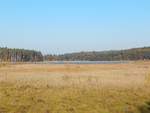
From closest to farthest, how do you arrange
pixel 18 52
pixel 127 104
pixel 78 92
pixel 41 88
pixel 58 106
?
pixel 58 106 → pixel 127 104 → pixel 78 92 → pixel 41 88 → pixel 18 52

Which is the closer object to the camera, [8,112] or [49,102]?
[8,112]

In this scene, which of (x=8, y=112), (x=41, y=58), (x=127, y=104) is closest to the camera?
(x=8, y=112)

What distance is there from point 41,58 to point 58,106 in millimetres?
180618

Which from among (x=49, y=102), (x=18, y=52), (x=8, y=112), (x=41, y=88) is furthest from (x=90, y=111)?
(x=18, y=52)

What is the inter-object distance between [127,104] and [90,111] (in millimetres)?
2377

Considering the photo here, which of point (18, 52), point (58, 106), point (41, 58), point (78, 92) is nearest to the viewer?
point (58, 106)

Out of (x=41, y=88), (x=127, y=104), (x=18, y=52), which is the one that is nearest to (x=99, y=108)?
(x=127, y=104)

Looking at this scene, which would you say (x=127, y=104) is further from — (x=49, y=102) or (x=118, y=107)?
(x=49, y=102)

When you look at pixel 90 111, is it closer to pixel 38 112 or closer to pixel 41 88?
pixel 38 112

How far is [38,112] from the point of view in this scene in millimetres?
14891

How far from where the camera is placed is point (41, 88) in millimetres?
20172

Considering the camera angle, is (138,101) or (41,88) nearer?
(138,101)

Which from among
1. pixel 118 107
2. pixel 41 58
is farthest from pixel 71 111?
pixel 41 58

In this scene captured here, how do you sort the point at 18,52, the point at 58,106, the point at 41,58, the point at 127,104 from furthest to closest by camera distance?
the point at 41,58 < the point at 18,52 < the point at 127,104 < the point at 58,106
